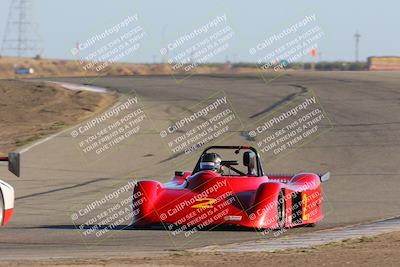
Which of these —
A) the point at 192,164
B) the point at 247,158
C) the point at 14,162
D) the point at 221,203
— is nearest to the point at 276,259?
the point at 14,162

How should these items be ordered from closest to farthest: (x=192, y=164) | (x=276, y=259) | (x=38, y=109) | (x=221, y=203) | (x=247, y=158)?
(x=276, y=259)
(x=221, y=203)
(x=247, y=158)
(x=192, y=164)
(x=38, y=109)

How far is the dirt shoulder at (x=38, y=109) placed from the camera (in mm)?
29969

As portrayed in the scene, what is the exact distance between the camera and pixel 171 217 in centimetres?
1451

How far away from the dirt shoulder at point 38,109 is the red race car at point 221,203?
1224 cm

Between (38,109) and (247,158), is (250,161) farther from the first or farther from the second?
(38,109)

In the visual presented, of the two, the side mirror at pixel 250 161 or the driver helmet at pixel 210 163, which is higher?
the driver helmet at pixel 210 163

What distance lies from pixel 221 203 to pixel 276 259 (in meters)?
3.65

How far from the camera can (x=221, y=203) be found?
1454 cm

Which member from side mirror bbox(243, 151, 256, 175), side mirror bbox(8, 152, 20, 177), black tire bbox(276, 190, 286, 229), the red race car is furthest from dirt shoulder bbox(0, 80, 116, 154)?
side mirror bbox(8, 152, 20, 177)

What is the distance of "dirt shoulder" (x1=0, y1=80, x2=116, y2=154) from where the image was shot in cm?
2997

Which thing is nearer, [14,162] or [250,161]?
[14,162]

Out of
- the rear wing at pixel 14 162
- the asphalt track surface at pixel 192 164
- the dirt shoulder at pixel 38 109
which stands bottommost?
the asphalt track surface at pixel 192 164

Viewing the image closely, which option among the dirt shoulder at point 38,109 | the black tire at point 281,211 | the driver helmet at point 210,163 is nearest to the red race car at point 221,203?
the black tire at point 281,211

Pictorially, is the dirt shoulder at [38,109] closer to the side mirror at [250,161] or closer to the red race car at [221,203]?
the side mirror at [250,161]
